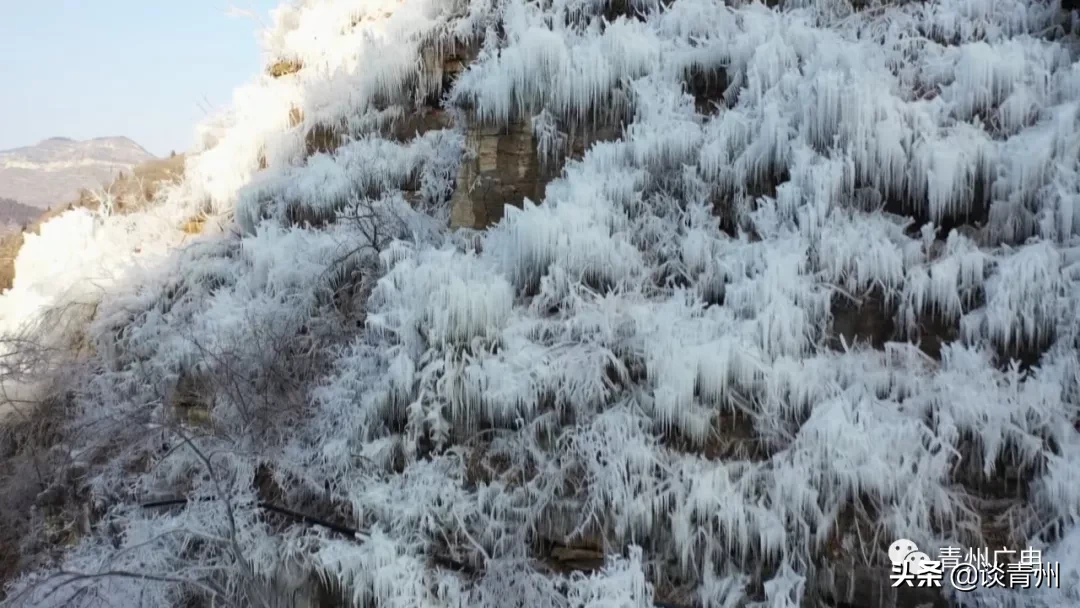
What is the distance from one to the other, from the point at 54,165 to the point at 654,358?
58072 millimetres

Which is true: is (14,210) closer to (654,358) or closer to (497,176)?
(497,176)

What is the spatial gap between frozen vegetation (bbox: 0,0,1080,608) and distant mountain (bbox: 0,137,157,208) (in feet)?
108

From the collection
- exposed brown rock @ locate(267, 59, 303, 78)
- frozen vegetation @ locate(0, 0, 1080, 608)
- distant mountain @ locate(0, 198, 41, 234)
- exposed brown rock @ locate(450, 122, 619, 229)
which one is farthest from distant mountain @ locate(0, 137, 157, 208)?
exposed brown rock @ locate(450, 122, 619, 229)

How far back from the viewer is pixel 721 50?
7.30m

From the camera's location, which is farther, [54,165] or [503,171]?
[54,165]

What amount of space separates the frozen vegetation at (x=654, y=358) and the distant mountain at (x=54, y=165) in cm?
3288

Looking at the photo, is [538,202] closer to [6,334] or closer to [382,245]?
[382,245]

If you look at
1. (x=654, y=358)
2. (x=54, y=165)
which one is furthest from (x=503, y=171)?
(x=54, y=165)

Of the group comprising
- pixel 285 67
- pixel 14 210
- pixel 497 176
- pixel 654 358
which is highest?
pixel 285 67

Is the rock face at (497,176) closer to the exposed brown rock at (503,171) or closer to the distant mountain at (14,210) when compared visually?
the exposed brown rock at (503,171)

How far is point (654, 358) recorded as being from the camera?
534 cm

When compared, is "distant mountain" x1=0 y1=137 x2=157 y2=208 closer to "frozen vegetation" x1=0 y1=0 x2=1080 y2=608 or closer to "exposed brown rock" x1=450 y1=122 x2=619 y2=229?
"frozen vegetation" x1=0 y1=0 x2=1080 y2=608

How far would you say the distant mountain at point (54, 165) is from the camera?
Result: 42550 millimetres

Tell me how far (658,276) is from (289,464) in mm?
3381
